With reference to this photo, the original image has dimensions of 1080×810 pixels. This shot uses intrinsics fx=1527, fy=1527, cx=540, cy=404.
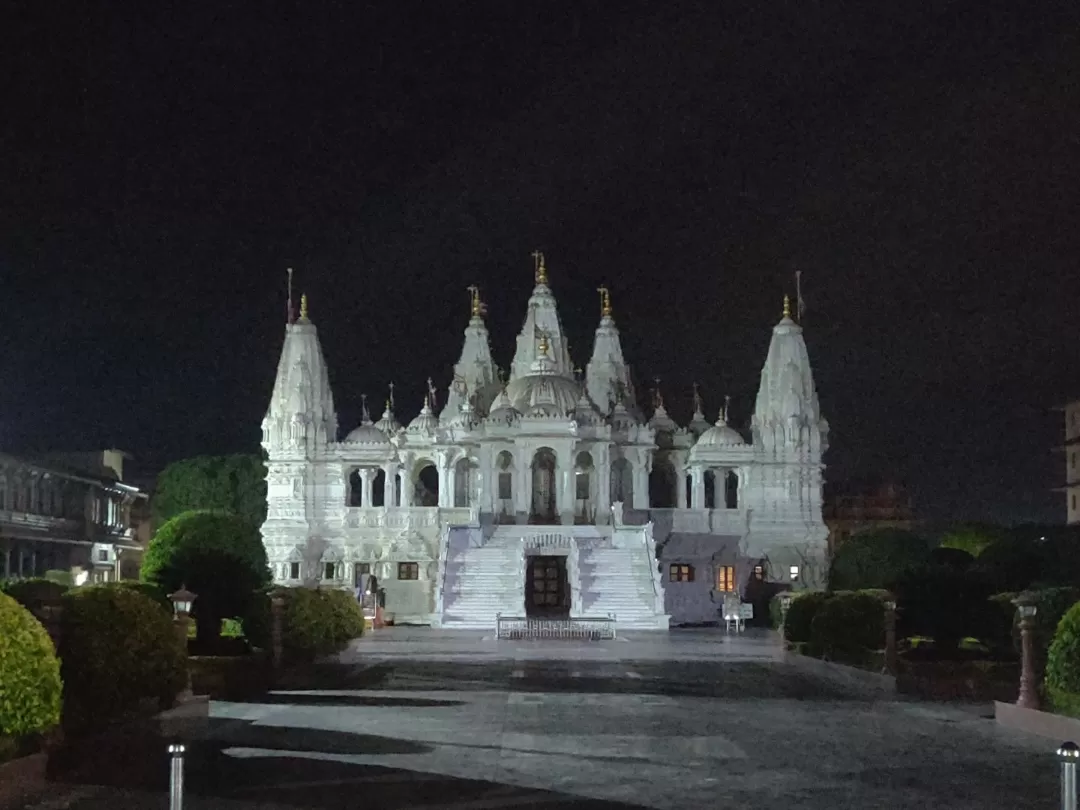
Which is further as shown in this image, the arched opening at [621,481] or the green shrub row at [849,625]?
the arched opening at [621,481]

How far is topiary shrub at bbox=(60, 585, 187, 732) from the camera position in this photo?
68.4 feet

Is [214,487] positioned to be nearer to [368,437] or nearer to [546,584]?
[368,437]

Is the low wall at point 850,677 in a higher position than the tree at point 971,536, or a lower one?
lower

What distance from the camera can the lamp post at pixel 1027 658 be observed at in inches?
957

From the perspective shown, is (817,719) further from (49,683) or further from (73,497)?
(73,497)

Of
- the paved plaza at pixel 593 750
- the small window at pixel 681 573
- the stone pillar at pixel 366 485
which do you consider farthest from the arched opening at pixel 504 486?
the paved plaza at pixel 593 750

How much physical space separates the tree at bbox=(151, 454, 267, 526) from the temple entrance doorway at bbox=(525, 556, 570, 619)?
27.5m

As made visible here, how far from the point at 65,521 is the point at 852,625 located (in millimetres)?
48546

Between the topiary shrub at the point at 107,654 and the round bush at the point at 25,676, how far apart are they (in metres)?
3.65

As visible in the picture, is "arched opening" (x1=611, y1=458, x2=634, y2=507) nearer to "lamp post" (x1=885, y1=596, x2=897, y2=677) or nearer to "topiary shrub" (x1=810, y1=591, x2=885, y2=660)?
"topiary shrub" (x1=810, y1=591, x2=885, y2=660)

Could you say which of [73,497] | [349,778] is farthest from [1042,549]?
[73,497]

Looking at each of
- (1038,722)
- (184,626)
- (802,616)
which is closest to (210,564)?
(184,626)

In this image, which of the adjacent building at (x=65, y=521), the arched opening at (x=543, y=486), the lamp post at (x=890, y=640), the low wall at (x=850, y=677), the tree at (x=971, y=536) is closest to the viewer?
the low wall at (x=850, y=677)

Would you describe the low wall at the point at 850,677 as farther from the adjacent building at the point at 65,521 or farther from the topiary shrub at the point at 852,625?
the adjacent building at the point at 65,521
